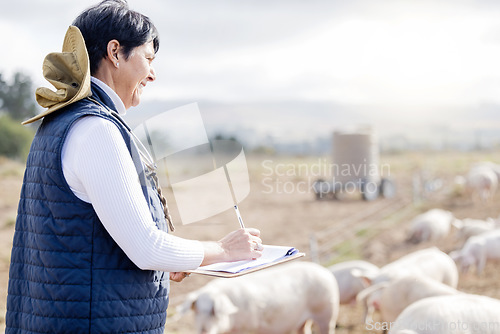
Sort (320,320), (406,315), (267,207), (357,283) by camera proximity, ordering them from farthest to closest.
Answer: (267,207) < (357,283) < (320,320) < (406,315)

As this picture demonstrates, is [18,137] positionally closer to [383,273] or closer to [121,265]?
[383,273]

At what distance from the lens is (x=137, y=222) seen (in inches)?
59.5

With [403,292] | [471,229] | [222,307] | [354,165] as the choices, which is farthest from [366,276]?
[354,165]

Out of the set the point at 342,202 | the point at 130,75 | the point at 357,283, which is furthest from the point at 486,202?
the point at 130,75

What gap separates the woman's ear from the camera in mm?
1688

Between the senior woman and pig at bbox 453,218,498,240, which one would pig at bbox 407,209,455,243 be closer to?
pig at bbox 453,218,498,240

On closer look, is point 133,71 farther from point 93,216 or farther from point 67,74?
point 93,216

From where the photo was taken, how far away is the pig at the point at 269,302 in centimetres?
484

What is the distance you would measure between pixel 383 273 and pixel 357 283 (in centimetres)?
65

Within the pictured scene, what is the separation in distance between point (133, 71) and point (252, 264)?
691mm

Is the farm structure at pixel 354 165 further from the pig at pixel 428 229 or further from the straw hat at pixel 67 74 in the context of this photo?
the straw hat at pixel 67 74

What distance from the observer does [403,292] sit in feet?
16.2

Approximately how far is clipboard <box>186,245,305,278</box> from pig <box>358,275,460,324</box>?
3121 millimetres

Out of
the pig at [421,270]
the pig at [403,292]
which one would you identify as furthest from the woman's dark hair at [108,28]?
the pig at [421,270]
